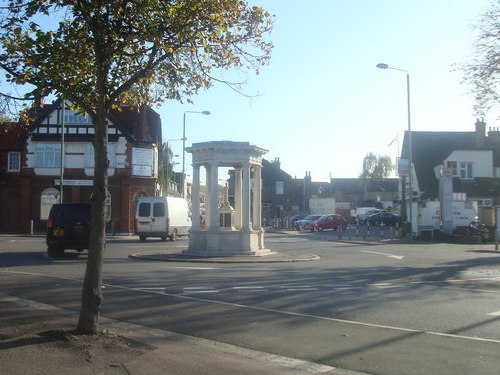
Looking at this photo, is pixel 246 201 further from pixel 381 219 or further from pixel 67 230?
pixel 381 219

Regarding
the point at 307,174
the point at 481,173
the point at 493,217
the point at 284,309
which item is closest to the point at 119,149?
the point at 493,217

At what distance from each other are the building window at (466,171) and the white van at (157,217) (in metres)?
28.7

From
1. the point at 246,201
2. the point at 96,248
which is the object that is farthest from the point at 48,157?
the point at 96,248

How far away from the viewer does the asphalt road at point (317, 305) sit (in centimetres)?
753

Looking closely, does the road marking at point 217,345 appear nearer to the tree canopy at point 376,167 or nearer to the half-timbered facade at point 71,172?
the half-timbered facade at point 71,172

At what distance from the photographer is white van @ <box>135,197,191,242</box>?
3316cm

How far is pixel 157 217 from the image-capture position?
110ft

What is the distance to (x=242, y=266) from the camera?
63.5 ft

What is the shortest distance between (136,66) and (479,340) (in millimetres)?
6379

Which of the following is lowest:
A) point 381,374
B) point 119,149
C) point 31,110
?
point 381,374

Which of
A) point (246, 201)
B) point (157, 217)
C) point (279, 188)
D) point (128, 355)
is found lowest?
point (128, 355)

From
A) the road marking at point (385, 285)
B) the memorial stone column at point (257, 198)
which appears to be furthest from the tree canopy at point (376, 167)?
the road marking at point (385, 285)

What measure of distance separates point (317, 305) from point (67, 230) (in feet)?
42.7

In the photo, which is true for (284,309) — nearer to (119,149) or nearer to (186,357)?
(186,357)
